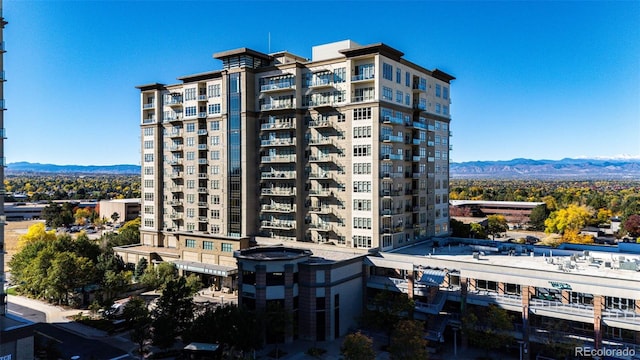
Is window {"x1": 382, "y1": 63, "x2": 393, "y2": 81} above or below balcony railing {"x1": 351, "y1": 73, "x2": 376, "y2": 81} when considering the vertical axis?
above

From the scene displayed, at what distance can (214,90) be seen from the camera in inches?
3017

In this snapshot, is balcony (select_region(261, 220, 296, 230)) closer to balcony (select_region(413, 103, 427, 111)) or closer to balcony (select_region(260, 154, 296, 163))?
balcony (select_region(260, 154, 296, 163))

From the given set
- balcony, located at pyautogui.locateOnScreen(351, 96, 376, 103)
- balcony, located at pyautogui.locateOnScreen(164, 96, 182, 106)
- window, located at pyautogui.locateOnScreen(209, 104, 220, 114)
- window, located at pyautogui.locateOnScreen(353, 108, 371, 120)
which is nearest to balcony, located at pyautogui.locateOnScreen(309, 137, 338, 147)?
window, located at pyautogui.locateOnScreen(353, 108, 371, 120)

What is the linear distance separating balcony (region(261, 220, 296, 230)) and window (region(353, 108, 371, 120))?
18548 millimetres

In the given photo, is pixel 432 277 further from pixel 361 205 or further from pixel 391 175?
pixel 391 175

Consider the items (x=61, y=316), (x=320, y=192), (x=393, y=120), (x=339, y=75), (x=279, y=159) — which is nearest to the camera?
(x=61, y=316)

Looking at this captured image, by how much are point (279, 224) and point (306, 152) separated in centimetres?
1181

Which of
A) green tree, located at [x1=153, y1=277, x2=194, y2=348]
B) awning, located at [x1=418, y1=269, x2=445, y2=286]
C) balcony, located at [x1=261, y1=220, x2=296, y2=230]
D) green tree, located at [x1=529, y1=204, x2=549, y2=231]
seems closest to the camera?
green tree, located at [x1=153, y1=277, x2=194, y2=348]

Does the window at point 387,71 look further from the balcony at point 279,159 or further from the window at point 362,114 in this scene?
the balcony at point 279,159

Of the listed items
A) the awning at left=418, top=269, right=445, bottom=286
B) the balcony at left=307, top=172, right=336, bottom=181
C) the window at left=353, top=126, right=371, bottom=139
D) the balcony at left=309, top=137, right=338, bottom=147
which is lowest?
the awning at left=418, top=269, right=445, bottom=286

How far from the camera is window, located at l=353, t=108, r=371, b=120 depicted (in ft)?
205

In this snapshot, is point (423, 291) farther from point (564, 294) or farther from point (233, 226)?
point (233, 226)

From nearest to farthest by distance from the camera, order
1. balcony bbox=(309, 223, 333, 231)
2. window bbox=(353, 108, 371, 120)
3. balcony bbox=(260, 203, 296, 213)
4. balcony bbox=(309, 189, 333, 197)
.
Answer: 1. window bbox=(353, 108, 371, 120)
2. balcony bbox=(309, 189, 333, 197)
3. balcony bbox=(309, 223, 333, 231)
4. balcony bbox=(260, 203, 296, 213)

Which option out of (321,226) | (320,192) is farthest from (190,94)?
(321,226)
